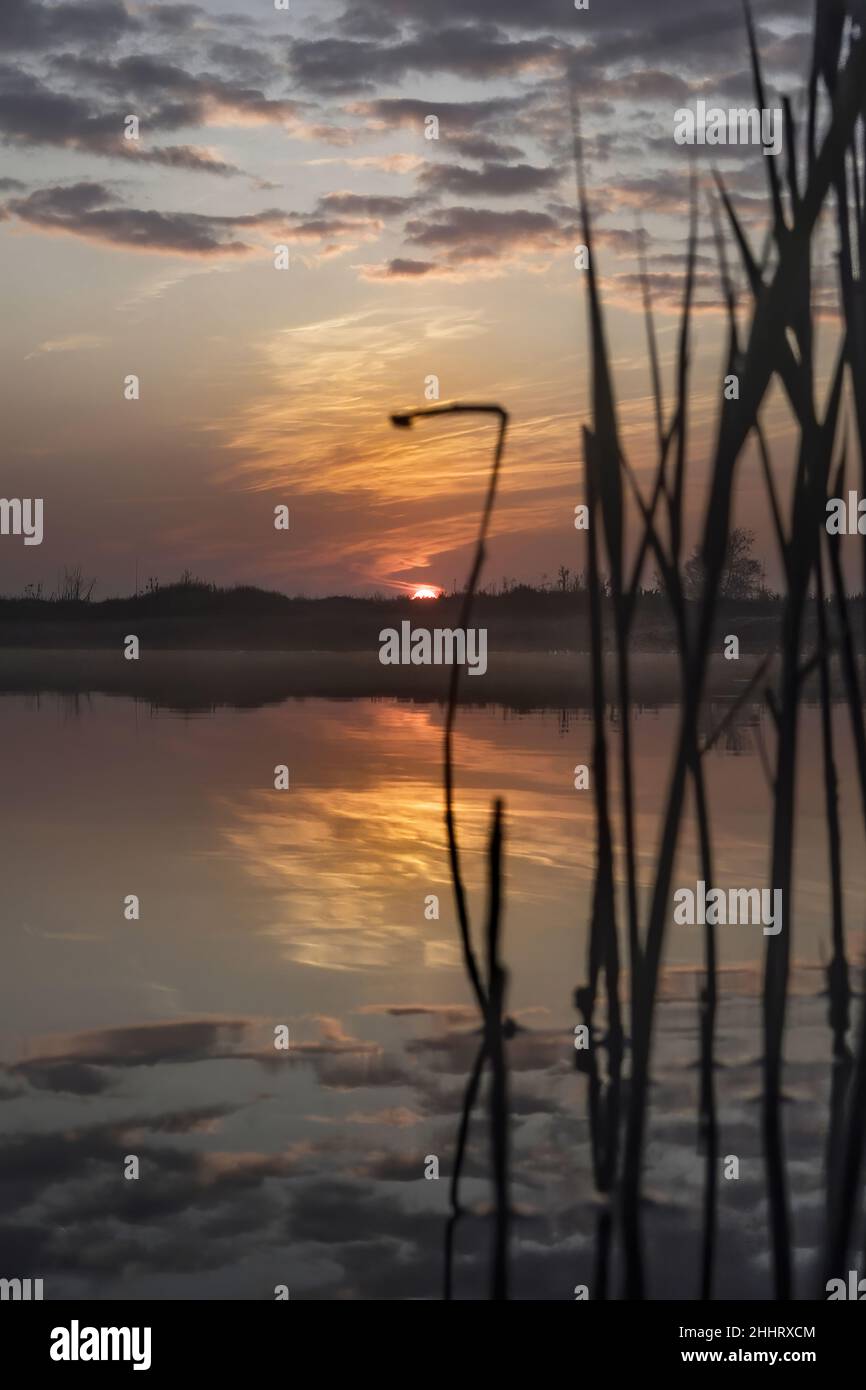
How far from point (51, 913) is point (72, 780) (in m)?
1.42

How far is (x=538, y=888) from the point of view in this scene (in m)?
2.56

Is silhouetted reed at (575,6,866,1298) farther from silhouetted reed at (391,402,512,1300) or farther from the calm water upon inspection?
the calm water

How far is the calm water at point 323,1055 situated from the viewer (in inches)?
60.9

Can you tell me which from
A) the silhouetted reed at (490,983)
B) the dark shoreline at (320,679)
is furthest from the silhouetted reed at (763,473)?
the dark shoreline at (320,679)

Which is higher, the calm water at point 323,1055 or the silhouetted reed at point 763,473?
the silhouetted reed at point 763,473

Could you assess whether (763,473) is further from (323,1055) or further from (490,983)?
(323,1055)

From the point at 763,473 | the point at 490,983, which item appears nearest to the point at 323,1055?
the point at 490,983

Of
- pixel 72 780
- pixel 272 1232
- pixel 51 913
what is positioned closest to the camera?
pixel 272 1232

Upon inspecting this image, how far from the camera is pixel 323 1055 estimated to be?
1877 mm

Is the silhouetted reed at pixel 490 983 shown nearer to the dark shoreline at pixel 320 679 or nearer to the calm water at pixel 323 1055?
the calm water at pixel 323 1055
